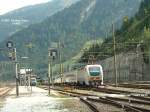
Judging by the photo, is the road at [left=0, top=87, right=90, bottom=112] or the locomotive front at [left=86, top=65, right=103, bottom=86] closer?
the road at [left=0, top=87, right=90, bottom=112]

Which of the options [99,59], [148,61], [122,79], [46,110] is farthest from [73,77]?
[46,110]

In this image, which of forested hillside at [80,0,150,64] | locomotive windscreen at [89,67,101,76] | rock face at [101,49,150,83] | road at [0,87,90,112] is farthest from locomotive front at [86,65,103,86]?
road at [0,87,90,112]

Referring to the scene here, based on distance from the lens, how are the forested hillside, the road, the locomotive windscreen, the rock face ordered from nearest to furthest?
1. the road
2. the locomotive windscreen
3. the rock face
4. the forested hillside

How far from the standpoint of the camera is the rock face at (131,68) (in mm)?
98062

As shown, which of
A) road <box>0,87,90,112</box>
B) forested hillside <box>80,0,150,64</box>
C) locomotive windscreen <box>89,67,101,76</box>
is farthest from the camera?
forested hillside <box>80,0,150,64</box>

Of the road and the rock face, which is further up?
the rock face

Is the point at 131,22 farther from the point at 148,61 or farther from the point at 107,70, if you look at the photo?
the point at 148,61

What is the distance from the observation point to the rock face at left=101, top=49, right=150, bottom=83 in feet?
322

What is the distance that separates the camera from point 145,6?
7781 inches

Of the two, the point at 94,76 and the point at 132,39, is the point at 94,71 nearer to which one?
the point at 94,76

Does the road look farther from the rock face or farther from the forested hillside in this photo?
the rock face

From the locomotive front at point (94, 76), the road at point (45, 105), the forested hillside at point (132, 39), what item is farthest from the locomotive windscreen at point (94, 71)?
the road at point (45, 105)

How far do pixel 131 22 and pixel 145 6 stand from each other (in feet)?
34.5

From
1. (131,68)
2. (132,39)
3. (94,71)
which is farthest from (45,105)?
(132,39)
